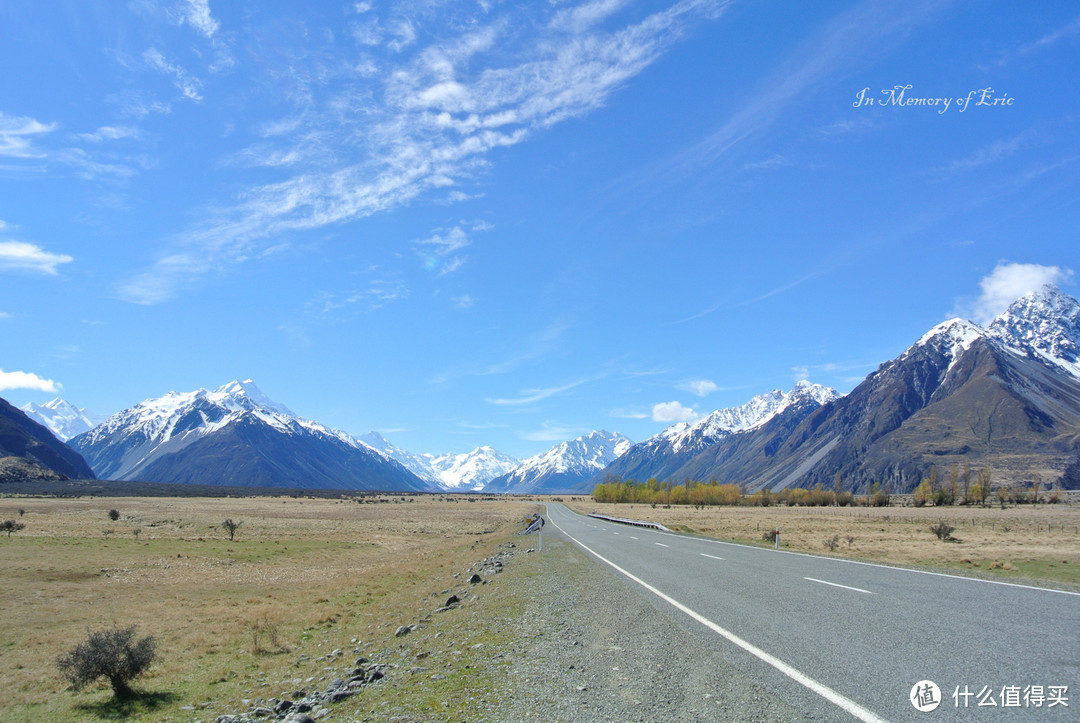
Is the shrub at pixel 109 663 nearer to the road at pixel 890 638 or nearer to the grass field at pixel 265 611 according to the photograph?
the grass field at pixel 265 611

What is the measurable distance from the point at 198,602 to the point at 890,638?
2874cm

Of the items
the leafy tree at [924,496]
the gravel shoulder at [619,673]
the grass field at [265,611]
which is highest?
the gravel shoulder at [619,673]

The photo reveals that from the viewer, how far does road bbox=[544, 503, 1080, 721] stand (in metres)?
6.03

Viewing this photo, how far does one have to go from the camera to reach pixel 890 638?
853 centimetres

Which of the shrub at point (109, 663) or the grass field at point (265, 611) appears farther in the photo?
the shrub at point (109, 663)

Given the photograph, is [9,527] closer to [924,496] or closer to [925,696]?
[925,696]

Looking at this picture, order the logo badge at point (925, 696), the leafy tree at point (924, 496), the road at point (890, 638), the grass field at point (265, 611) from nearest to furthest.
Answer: the logo badge at point (925, 696)
the road at point (890, 638)
the grass field at point (265, 611)
the leafy tree at point (924, 496)

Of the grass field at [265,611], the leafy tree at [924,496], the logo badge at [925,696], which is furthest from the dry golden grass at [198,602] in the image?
the leafy tree at [924,496]

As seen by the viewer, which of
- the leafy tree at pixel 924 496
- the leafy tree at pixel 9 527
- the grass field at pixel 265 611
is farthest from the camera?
the leafy tree at pixel 924 496

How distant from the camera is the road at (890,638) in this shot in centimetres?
603

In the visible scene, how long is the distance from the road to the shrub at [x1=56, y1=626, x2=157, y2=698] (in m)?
12.7

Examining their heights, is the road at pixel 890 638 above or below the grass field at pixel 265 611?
above

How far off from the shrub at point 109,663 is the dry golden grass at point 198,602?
1.24 ft

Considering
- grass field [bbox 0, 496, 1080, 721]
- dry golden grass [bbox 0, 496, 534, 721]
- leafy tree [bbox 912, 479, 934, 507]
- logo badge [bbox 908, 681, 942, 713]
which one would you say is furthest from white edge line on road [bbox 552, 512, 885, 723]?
leafy tree [bbox 912, 479, 934, 507]
